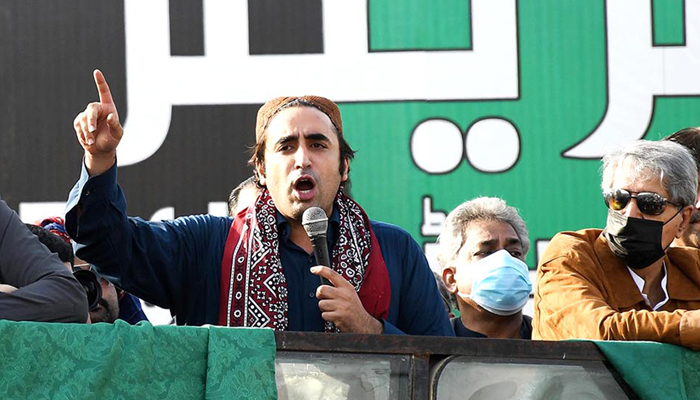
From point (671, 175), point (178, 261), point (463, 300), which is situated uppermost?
point (671, 175)

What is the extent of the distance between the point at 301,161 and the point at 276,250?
27 cm

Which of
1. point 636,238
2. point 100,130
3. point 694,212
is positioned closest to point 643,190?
point 636,238

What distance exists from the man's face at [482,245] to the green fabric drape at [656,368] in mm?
1536

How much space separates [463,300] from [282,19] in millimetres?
2118

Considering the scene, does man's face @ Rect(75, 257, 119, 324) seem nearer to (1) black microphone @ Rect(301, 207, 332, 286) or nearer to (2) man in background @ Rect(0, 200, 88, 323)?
(2) man in background @ Rect(0, 200, 88, 323)

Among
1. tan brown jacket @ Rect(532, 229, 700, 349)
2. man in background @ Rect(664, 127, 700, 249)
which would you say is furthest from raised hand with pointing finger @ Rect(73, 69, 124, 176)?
man in background @ Rect(664, 127, 700, 249)

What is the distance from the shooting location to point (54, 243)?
143 inches

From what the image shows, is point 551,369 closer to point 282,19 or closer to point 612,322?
point 612,322

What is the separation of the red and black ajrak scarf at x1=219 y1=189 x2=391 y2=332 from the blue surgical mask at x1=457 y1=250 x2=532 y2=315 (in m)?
0.97

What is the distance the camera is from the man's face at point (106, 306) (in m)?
3.58

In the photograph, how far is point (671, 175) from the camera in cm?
332

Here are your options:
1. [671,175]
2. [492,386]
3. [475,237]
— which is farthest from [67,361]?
[475,237]

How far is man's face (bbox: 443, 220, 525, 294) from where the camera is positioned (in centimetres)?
429

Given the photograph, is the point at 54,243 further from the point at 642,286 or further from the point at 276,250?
the point at 642,286
